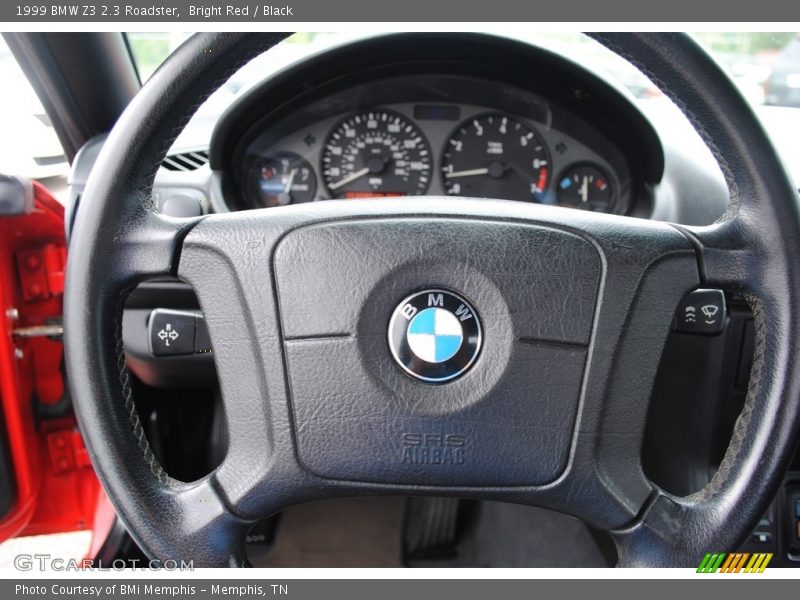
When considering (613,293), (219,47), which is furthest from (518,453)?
(219,47)

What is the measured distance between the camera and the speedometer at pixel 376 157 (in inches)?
76.6

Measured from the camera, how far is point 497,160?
1.95 meters

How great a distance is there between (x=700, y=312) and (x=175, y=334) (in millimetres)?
728

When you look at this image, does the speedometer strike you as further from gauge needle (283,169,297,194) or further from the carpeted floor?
the carpeted floor

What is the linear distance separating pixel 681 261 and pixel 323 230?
16.8 inches

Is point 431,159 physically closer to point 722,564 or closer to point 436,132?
point 436,132

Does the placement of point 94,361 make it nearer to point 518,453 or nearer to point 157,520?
point 157,520

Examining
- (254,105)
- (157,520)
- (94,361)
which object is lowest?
(157,520)

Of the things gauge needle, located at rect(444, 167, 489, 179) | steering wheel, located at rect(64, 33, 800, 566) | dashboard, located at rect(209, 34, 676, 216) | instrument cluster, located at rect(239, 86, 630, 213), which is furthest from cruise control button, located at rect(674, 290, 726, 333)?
gauge needle, located at rect(444, 167, 489, 179)

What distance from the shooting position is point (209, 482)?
0.97 m

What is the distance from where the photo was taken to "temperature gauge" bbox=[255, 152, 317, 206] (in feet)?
6.41

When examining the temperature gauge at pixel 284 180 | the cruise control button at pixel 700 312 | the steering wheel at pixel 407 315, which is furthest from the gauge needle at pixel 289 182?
the cruise control button at pixel 700 312

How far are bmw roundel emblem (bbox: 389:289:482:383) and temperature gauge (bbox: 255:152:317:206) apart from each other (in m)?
1.09

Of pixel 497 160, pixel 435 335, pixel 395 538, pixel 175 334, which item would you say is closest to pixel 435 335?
pixel 435 335
